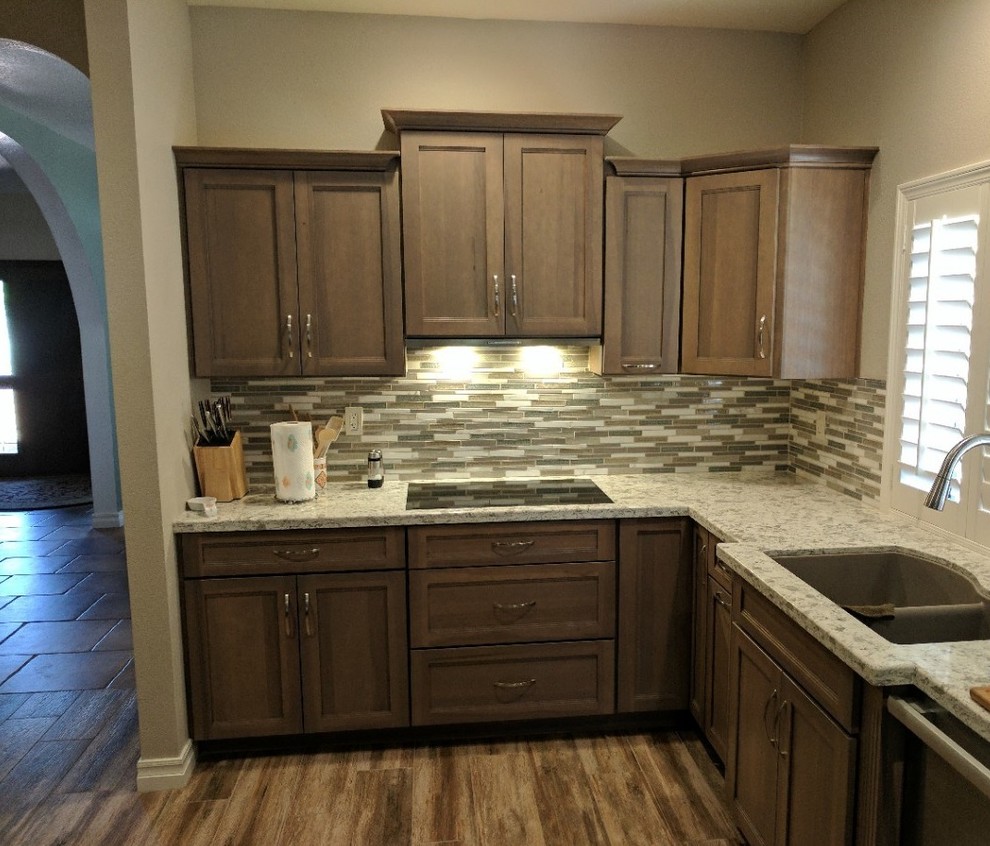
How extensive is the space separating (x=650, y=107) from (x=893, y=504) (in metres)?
1.84

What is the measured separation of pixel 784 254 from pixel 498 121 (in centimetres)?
116

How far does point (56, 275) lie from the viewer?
7.25 m

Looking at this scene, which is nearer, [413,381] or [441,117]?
[441,117]

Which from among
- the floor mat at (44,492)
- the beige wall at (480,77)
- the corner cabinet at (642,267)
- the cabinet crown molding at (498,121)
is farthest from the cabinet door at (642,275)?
the floor mat at (44,492)

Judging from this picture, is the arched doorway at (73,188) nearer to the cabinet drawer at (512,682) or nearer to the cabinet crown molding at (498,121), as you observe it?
the cabinet crown molding at (498,121)

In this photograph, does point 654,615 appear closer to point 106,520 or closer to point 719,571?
point 719,571

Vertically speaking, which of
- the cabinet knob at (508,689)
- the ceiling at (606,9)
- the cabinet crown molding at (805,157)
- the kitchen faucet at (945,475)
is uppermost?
the ceiling at (606,9)

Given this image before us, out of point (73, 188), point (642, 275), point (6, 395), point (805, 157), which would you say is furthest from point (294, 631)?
point (6, 395)

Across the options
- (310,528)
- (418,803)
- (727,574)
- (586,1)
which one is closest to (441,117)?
(586,1)

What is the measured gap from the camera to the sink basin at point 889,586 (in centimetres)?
184

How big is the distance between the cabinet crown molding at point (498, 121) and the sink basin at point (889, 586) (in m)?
1.69

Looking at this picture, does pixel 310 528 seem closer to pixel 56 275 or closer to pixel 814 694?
pixel 814 694

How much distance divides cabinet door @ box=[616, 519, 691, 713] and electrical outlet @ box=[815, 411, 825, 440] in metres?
0.80

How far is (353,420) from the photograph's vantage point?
304cm
